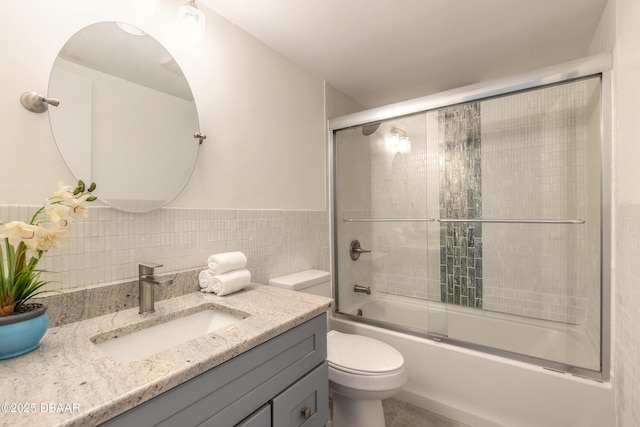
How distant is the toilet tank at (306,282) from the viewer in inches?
64.7

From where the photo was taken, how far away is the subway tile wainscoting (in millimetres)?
961

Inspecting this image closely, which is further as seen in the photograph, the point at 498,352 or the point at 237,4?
the point at 498,352

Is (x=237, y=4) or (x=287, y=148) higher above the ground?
(x=237, y=4)

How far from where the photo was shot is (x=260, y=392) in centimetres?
86

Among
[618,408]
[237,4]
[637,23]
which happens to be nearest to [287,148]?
[237,4]

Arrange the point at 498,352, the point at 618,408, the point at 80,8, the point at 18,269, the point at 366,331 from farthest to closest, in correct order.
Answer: the point at 366,331 → the point at 498,352 → the point at 618,408 → the point at 80,8 → the point at 18,269

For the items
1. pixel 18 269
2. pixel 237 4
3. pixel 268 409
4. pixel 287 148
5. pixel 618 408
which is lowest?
pixel 618 408

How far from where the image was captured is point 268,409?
0.88 metres

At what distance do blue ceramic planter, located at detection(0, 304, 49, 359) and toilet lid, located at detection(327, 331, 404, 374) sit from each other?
1.14 meters

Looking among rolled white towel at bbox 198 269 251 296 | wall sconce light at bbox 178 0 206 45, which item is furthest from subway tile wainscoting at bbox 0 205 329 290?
wall sconce light at bbox 178 0 206 45

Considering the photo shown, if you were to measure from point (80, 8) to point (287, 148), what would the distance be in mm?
1109

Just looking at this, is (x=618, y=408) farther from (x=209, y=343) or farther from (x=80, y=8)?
(x=80, y=8)

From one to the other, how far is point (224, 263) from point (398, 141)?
1.53 m

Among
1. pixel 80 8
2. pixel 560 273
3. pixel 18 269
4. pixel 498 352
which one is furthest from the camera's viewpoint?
pixel 560 273
